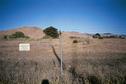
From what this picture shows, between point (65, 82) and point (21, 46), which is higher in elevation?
point (21, 46)

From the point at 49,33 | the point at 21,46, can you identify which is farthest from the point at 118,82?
the point at 49,33

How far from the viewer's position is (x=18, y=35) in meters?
67.1

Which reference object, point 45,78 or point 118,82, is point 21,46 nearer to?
point 45,78

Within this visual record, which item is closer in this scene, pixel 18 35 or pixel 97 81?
pixel 97 81

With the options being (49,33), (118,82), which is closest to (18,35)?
(49,33)

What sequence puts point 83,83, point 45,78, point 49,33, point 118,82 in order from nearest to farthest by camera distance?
point 118,82 → point 83,83 → point 45,78 → point 49,33

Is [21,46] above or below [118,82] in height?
above

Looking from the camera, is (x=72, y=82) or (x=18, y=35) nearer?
(x=72, y=82)

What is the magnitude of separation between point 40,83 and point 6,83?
132 cm

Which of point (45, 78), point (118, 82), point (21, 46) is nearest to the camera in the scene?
point (118, 82)

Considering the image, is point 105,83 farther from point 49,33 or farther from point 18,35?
point 18,35

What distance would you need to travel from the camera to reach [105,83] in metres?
5.78

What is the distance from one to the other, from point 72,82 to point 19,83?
6.68 ft

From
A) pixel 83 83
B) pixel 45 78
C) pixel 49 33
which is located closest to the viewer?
pixel 83 83
